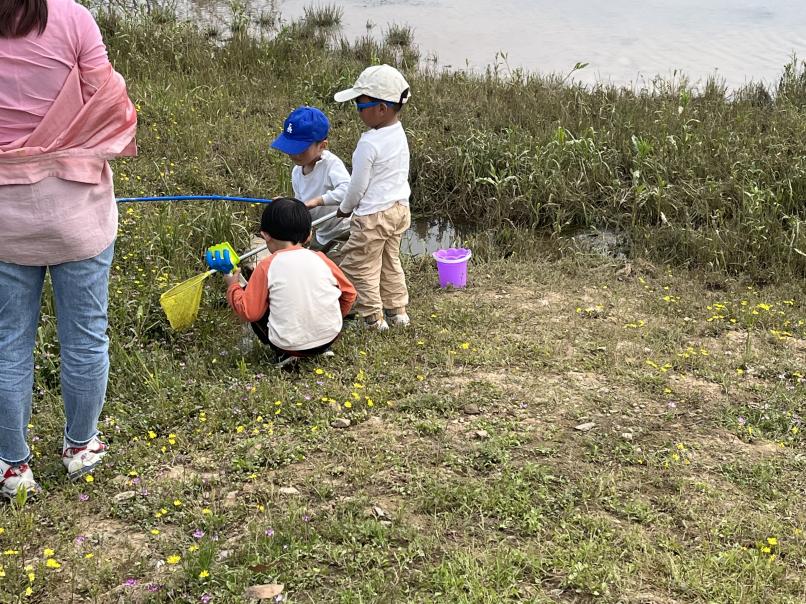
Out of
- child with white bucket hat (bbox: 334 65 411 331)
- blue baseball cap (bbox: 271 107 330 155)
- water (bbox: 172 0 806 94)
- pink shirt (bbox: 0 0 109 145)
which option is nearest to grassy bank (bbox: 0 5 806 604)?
child with white bucket hat (bbox: 334 65 411 331)

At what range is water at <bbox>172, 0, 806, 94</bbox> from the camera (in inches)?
397

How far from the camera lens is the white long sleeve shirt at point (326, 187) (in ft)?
Answer: 16.1

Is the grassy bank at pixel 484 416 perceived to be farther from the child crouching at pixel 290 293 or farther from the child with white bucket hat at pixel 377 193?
the child with white bucket hat at pixel 377 193

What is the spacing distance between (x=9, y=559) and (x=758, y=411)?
3123 mm

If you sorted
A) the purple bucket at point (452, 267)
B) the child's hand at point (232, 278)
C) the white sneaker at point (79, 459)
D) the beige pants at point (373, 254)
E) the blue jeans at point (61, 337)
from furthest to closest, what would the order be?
the purple bucket at point (452, 267)
the beige pants at point (373, 254)
the child's hand at point (232, 278)
the white sneaker at point (79, 459)
the blue jeans at point (61, 337)

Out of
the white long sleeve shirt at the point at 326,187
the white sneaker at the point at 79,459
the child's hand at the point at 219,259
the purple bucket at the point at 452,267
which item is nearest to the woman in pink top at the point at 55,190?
the white sneaker at the point at 79,459

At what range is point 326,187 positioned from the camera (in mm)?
5055

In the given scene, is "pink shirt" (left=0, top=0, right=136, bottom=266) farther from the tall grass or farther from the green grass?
the tall grass

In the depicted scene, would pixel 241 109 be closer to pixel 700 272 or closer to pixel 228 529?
pixel 700 272

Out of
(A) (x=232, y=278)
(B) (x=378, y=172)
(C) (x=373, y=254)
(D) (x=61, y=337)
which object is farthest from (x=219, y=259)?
(D) (x=61, y=337)

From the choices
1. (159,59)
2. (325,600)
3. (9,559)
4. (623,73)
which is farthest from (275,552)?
(623,73)

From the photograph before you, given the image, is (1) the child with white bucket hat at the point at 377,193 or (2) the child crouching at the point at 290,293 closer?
(2) the child crouching at the point at 290,293

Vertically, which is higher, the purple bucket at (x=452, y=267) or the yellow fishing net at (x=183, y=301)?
the yellow fishing net at (x=183, y=301)

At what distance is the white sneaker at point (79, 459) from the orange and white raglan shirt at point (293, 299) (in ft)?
3.57
